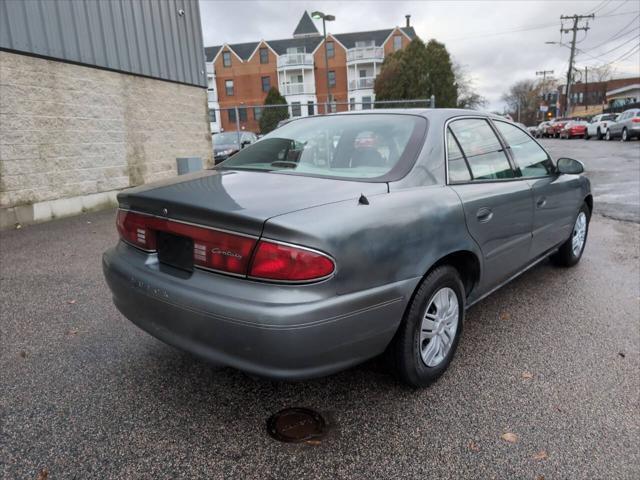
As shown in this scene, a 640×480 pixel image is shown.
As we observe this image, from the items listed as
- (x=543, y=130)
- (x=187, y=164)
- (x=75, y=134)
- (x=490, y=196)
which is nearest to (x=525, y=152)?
(x=490, y=196)

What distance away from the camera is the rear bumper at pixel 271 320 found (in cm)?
197

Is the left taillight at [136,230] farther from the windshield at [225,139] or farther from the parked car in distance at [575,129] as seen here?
the parked car in distance at [575,129]

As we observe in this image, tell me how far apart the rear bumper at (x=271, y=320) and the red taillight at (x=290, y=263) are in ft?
0.16

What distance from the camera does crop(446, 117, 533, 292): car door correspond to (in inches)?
113

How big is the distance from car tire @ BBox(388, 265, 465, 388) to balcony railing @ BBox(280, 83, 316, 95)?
50116 mm

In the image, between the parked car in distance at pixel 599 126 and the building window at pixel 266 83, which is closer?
the parked car in distance at pixel 599 126

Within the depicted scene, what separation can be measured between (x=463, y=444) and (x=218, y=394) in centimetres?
131

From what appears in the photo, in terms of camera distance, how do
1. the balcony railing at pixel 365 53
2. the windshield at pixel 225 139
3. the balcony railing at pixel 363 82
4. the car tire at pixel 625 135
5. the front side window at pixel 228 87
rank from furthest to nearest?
the front side window at pixel 228 87
the balcony railing at pixel 363 82
the balcony railing at pixel 365 53
the car tire at pixel 625 135
the windshield at pixel 225 139

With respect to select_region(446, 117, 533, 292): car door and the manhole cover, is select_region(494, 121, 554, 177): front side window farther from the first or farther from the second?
the manhole cover

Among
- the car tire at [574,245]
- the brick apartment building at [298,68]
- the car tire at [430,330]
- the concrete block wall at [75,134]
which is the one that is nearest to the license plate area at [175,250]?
the car tire at [430,330]

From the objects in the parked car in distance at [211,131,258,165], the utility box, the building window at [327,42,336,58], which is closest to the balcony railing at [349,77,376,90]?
the building window at [327,42,336,58]

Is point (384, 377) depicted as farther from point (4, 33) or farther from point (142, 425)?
point (4, 33)

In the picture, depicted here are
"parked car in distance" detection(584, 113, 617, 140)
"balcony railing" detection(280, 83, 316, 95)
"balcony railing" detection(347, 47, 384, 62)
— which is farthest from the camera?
"balcony railing" detection(280, 83, 316, 95)

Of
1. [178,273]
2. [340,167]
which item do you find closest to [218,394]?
[178,273]
